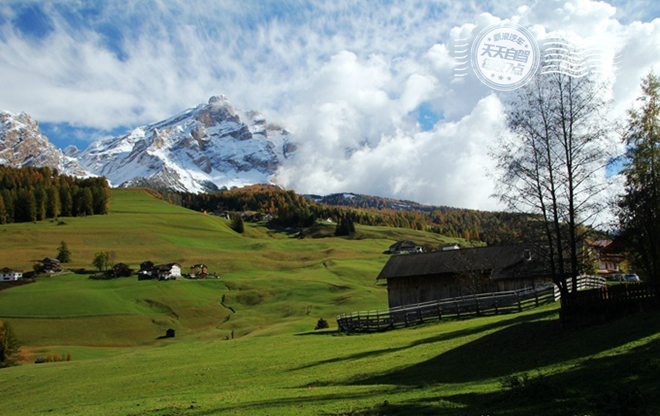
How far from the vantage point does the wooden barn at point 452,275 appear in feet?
155

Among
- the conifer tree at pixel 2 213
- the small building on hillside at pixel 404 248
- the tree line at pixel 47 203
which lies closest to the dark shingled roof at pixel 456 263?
the small building on hillside at pixel 404 248

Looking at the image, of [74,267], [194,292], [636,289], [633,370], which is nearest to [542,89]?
[636,289]

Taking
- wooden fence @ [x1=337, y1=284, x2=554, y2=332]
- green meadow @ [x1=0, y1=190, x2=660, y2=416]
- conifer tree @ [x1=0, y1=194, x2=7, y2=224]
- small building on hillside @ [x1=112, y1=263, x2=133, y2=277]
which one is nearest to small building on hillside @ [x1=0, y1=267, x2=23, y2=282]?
small building on hillside @ [x1=112, y1=263, x2=133, y2=277]

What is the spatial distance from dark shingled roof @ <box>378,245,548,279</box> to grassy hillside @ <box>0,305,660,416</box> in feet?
65.9

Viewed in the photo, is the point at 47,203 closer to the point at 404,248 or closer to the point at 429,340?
the point at 404,248

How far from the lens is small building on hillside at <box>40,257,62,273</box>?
111688 millimetres

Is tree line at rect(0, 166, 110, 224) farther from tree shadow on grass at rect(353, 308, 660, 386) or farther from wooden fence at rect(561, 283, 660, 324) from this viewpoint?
wooden fence at rect(561, 283, 660, 324)

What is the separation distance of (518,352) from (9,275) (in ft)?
388

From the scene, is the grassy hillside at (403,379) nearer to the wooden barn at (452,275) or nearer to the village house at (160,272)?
the wooden barn at (452,275)

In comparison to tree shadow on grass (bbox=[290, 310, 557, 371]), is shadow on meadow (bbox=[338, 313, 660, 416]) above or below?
above

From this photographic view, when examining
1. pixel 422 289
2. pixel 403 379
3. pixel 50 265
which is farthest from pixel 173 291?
pixel 403 379

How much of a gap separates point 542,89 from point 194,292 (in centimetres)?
8395

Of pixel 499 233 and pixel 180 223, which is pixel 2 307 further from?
pixel 180 223

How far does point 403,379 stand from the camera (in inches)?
699
